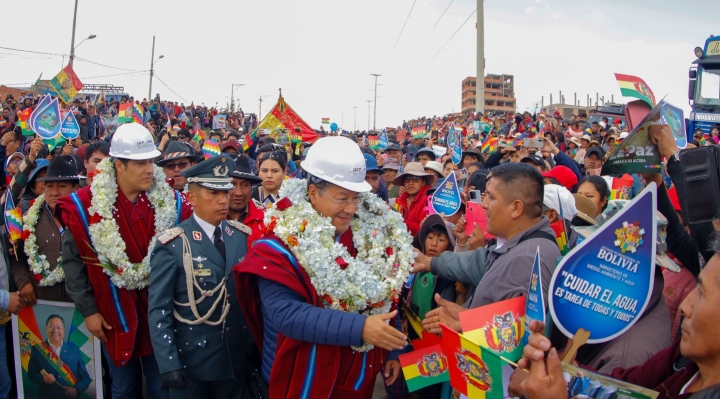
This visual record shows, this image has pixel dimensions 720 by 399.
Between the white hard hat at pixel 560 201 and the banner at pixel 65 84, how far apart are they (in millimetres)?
13942

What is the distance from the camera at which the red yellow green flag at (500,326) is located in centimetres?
203

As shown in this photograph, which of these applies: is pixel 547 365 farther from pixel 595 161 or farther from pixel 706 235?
pixel 595 161

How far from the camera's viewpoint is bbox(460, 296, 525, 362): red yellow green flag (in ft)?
6.66

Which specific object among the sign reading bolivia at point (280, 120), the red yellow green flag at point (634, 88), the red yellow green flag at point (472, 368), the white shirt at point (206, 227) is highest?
the sign reading bolivia at point (280, 120)

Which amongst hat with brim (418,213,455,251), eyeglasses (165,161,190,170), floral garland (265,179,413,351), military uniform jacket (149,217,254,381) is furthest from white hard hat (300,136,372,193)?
eyeglasses (165,161,190,170)

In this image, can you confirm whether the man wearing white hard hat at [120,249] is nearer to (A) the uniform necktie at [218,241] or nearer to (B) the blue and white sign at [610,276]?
(A) the uniform necktie at [218,241]

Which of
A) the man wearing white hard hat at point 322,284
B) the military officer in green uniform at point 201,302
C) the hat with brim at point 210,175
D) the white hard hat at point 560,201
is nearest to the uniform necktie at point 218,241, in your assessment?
the military officer in green uniform at point 201,302

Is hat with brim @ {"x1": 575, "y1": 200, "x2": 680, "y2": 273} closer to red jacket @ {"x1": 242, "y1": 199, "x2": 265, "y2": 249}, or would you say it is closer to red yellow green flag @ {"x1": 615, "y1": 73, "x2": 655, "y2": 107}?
red yellow green flag @ {"x1": 615, "y1": 73, "x2": 655, "y2": 107}

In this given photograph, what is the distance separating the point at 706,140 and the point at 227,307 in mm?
11546

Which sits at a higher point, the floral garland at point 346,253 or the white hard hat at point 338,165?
the white hard hat at point 338,165

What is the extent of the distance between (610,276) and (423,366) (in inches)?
61.7

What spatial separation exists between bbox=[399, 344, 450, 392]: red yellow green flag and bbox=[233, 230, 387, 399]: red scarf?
37 centimetres

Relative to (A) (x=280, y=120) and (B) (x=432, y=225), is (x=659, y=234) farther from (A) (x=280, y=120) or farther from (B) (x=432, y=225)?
(A) (x=280, y=120)

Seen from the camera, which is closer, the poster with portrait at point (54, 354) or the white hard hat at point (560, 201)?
the white hard hat at point (560, 201)
